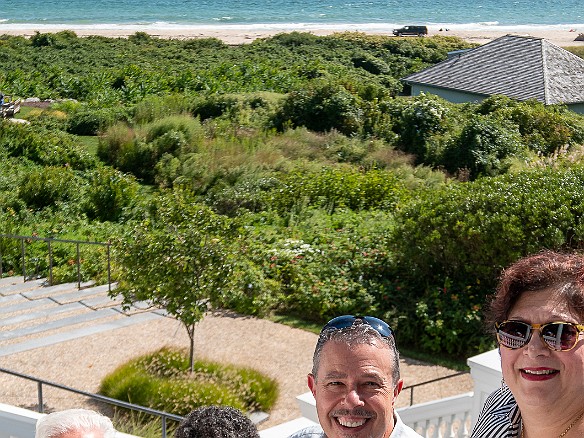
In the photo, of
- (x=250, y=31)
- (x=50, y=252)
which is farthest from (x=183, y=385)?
(x=250, y=31)

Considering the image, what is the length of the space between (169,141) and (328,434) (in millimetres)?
18650

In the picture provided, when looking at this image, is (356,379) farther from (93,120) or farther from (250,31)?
(250,31)

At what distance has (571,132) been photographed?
2105 cm

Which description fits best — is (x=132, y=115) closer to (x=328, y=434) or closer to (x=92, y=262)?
(x=92, y=262)

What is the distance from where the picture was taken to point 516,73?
90.0 ft

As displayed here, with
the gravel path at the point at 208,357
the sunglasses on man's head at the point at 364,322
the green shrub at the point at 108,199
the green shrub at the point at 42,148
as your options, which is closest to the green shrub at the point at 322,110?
the green shrub at the point at 42,148

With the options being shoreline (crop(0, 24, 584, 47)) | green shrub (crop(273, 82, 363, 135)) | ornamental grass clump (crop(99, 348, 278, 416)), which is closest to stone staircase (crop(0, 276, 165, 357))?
ornamental grass clump (crop(99, 348, 278, 416))

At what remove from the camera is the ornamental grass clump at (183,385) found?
8633mm

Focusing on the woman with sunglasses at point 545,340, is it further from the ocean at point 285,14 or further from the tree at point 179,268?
the ocean at point 285,14

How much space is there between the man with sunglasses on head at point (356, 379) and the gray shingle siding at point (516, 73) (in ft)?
77.7

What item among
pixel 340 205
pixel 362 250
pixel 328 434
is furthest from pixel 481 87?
pixel 328 434

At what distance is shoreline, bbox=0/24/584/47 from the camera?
72375mm

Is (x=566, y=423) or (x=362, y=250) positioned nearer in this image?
(x=566, y=423)

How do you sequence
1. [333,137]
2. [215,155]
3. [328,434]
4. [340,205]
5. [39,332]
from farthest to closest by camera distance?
[333,137] < [215,155] < [340,205] < [39,332] < [328,434]
